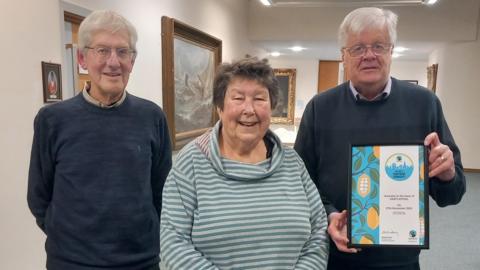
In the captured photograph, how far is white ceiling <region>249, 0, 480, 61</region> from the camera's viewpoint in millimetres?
6148

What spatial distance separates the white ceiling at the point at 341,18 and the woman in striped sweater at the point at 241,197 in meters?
5.46

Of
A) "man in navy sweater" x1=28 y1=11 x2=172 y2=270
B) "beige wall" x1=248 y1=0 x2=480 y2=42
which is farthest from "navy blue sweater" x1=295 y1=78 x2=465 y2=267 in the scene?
"beige wall" x1=248 y1=0 x2=480 y2=42

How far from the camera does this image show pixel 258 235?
1077mm

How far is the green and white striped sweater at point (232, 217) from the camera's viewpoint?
1060 millimetres

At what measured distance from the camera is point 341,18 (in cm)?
638

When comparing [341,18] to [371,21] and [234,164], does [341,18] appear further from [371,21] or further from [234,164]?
[234,164]

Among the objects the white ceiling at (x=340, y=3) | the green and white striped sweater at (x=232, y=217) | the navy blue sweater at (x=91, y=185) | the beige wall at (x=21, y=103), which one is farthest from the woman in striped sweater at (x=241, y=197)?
the white ceiling at (x=340, y=3)

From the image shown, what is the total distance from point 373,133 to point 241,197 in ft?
1.87

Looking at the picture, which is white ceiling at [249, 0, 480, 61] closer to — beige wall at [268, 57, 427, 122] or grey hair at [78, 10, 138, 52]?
beige wall at [268, 57, 427, 122]

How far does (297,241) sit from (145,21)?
2583 mm

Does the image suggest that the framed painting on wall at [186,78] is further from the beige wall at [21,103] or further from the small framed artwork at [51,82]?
the small framed artwork at [51,82]

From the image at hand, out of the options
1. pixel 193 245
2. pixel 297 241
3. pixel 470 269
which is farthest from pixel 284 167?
pixel 470 269

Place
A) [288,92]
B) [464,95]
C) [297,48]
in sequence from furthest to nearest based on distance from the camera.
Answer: [288,92] < [297,48] < [464,95]

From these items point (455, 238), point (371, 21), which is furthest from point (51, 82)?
point (455, 238)
